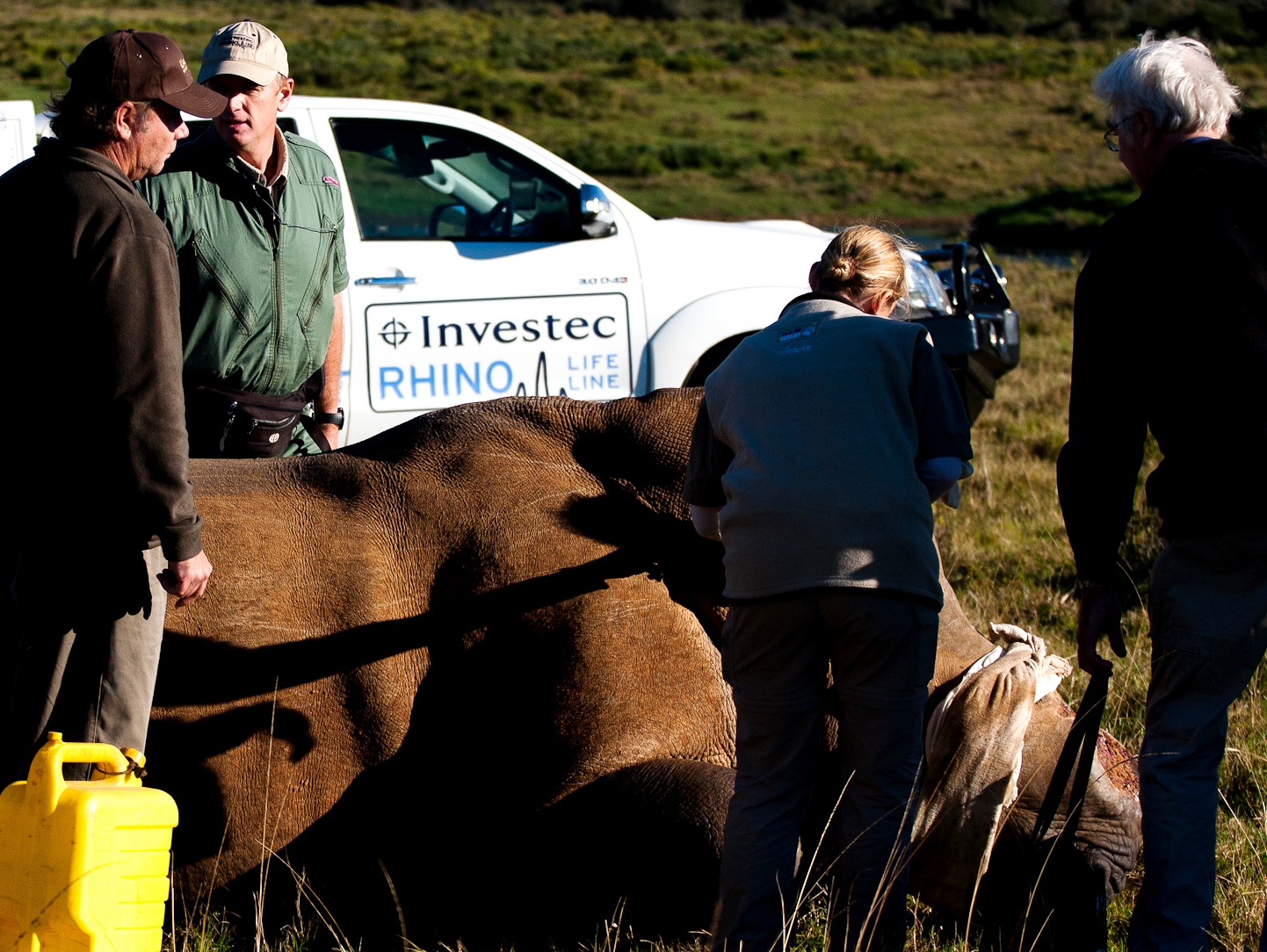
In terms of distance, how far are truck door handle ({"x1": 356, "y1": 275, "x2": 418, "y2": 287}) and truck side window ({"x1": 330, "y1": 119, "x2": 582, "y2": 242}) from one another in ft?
1.45

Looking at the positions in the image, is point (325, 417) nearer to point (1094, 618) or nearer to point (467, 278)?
point (467, 278)

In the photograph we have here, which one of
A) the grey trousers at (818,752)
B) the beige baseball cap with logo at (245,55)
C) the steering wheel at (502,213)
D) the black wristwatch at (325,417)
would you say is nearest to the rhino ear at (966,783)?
the grey trousers at (818,752)

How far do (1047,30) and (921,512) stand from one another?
7342cm

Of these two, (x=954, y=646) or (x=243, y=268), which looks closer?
(x=954, y=646)

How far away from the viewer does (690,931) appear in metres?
3.24

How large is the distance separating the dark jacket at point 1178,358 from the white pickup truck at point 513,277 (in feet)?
12.7

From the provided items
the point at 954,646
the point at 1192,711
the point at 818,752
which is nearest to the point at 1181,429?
the point at 1192,711

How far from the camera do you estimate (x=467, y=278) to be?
679 centimetres

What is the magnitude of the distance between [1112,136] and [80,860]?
282 centimetres

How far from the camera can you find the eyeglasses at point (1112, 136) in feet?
10.5

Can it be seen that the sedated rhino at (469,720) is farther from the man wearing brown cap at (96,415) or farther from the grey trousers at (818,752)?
the man wearing brown cap at (96,415)

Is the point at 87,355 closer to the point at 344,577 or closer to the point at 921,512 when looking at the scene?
the point at 344,577

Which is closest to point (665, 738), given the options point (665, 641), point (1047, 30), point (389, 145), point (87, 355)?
point (665, 641)

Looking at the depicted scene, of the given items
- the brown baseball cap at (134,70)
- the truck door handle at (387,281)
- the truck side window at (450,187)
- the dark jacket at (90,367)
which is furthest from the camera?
the truck side window at (450,187)
